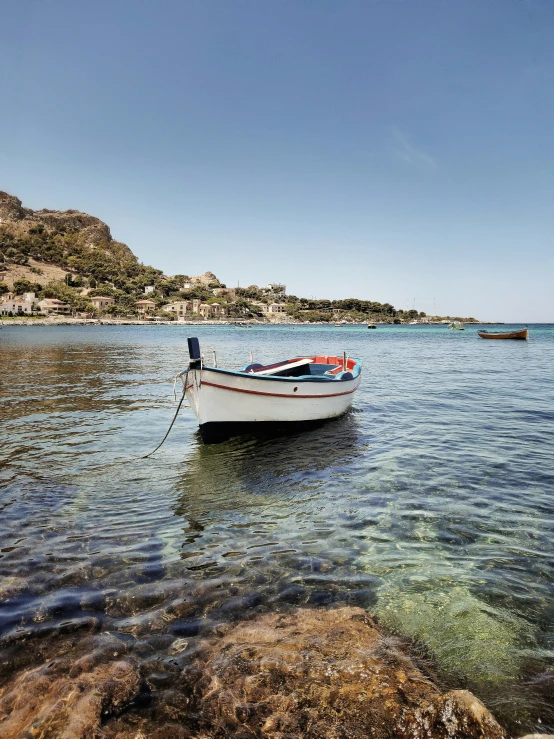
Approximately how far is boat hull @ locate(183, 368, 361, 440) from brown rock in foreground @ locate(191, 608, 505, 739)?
7679mm

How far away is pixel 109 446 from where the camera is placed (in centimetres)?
1205

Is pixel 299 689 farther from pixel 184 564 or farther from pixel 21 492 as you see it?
pixel 21 492

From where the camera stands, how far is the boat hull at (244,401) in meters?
11.6

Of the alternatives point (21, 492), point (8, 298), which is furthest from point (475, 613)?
point (8, 298)

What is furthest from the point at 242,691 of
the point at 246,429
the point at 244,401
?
the point at 246,429

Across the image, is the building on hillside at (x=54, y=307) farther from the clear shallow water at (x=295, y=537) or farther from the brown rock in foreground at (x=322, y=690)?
the brown rock in foreground at (x=322, y=690)

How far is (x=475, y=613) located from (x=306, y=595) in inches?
75.5

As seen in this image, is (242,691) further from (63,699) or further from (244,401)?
(244,401)

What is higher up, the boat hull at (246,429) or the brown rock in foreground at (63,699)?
the brown rock in foreground at (63,699)

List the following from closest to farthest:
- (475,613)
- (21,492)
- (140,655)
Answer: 1. (140,655)
2. (475,613)
3. (21,492)

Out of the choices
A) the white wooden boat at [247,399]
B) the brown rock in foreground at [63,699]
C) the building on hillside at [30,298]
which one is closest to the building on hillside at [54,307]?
the building on hillside at [30,298]

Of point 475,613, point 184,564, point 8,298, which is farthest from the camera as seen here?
point 8,298

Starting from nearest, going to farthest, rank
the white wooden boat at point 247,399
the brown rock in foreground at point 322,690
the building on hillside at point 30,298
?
the brown rock in foreground at point 322,690
the white wooden boat at point 247,399
the building on hillside at point 30,298

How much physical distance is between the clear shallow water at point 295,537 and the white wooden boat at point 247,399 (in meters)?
0.59
